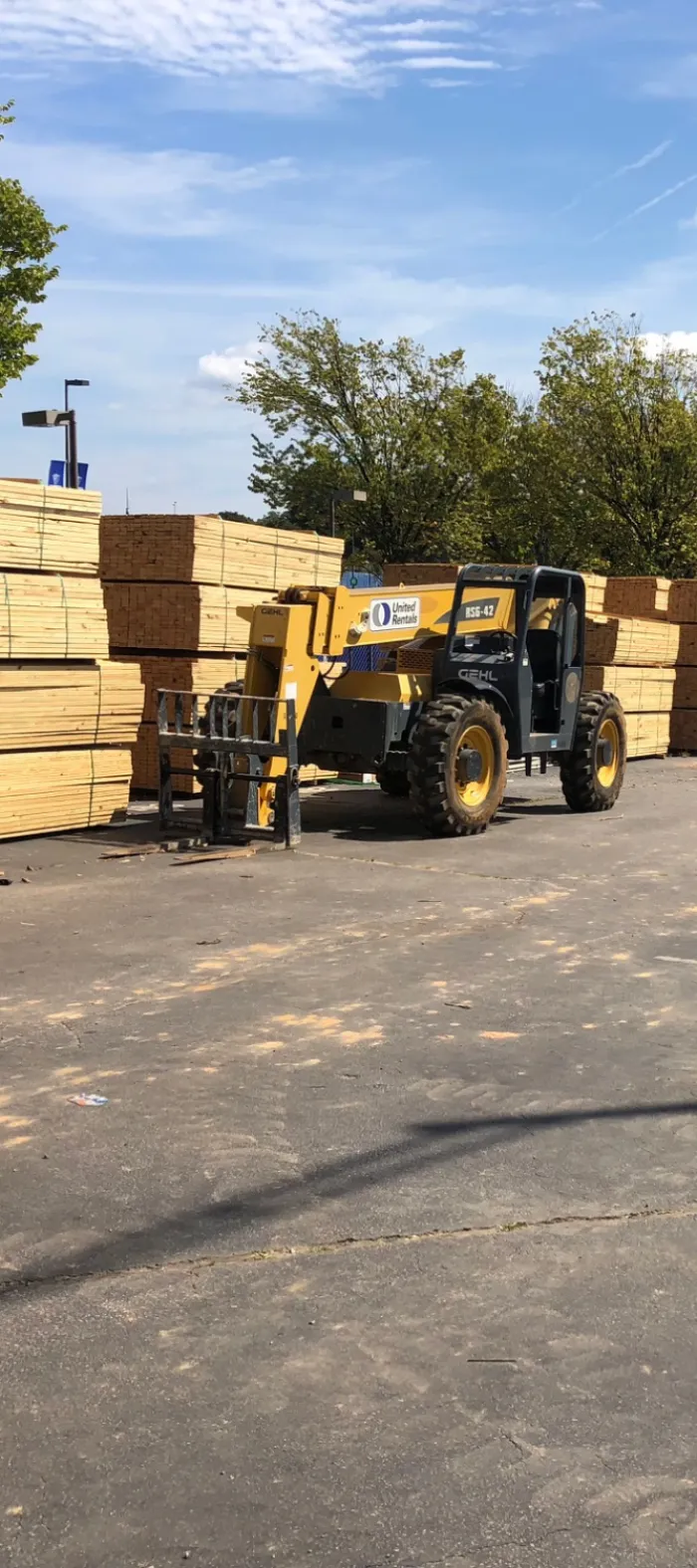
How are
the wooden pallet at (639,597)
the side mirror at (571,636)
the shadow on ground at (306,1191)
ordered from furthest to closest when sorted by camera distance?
1. the wooden pallet at (639,597)
2. the side mirror at (571,636)
3. the shadow on ground at (306,1191)

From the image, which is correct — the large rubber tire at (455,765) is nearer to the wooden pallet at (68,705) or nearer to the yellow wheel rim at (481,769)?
the yellow wheel rim at (481,769)

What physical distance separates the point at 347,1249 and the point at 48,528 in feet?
31.2

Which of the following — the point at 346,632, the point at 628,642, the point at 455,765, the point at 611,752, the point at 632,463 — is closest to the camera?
the point at 455,765

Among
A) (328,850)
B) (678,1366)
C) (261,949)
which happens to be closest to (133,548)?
(328,850)

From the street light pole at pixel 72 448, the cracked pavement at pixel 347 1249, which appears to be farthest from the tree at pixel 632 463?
the cracked pavement at pixel 347 1249

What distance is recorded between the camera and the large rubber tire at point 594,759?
15.2 m

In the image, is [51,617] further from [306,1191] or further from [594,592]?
[594,592]

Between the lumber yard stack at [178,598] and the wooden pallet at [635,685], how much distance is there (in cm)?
707

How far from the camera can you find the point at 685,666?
25734 millimetres

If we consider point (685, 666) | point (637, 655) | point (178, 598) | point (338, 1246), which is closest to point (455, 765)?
point (178, 598)

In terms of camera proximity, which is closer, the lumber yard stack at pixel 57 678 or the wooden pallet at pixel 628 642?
the lumber yard stack at pixel 57 678

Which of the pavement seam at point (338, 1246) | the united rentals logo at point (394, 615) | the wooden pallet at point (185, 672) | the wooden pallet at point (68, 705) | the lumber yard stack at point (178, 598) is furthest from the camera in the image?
the wooden pallet at point (185, 672)

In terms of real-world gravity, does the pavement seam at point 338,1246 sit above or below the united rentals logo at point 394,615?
below

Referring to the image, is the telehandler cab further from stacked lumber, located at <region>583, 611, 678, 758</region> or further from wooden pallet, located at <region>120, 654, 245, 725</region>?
stacked lumber, located at <region>583, 611, 678, 758</region>
